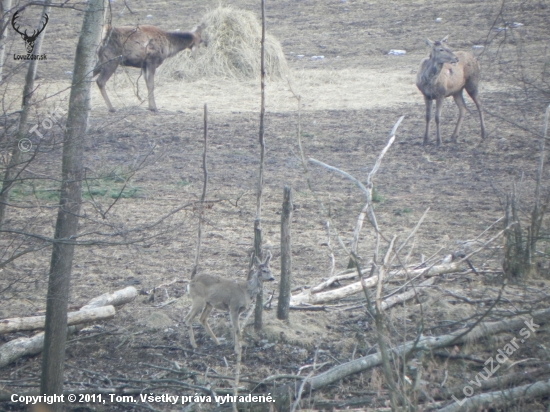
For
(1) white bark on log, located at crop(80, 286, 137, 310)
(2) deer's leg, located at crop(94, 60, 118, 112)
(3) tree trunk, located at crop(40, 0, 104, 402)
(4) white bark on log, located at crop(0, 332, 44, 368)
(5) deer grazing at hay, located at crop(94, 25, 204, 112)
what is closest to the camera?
(3) tree trunk, located at crop(40, 0, 104, 402)

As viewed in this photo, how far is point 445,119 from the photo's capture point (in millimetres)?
15586

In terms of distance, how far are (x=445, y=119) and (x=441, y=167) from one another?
3404mm

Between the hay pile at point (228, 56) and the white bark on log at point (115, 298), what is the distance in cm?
1266

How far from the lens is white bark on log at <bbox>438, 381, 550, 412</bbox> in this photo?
4.91 meters

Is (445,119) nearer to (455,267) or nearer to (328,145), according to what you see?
(328,145)

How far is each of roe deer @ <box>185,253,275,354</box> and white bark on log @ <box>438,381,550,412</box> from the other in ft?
7.03

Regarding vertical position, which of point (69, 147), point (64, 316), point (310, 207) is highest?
point (69, 147)

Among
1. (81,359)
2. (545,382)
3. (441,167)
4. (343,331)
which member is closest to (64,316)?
(81,359)

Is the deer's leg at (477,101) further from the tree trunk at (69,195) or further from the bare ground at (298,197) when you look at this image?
the tree trunk at (69,195)

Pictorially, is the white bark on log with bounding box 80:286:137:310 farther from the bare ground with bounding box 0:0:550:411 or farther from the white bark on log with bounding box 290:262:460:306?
the white bark on log with bounding box 290:262:460:306

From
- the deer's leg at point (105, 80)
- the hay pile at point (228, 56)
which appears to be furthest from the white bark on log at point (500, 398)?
the hay pile at point (228, 56)

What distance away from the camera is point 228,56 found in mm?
19984

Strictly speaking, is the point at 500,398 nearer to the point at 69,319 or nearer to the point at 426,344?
the point at 426,344

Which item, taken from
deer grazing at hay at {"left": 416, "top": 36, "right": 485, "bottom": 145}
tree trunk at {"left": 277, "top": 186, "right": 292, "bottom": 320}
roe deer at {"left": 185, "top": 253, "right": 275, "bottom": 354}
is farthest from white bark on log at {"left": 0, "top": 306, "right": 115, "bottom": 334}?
deer grazing at hay at {"left": 416, "top": 36, "right": 485, "bottom": 145}
